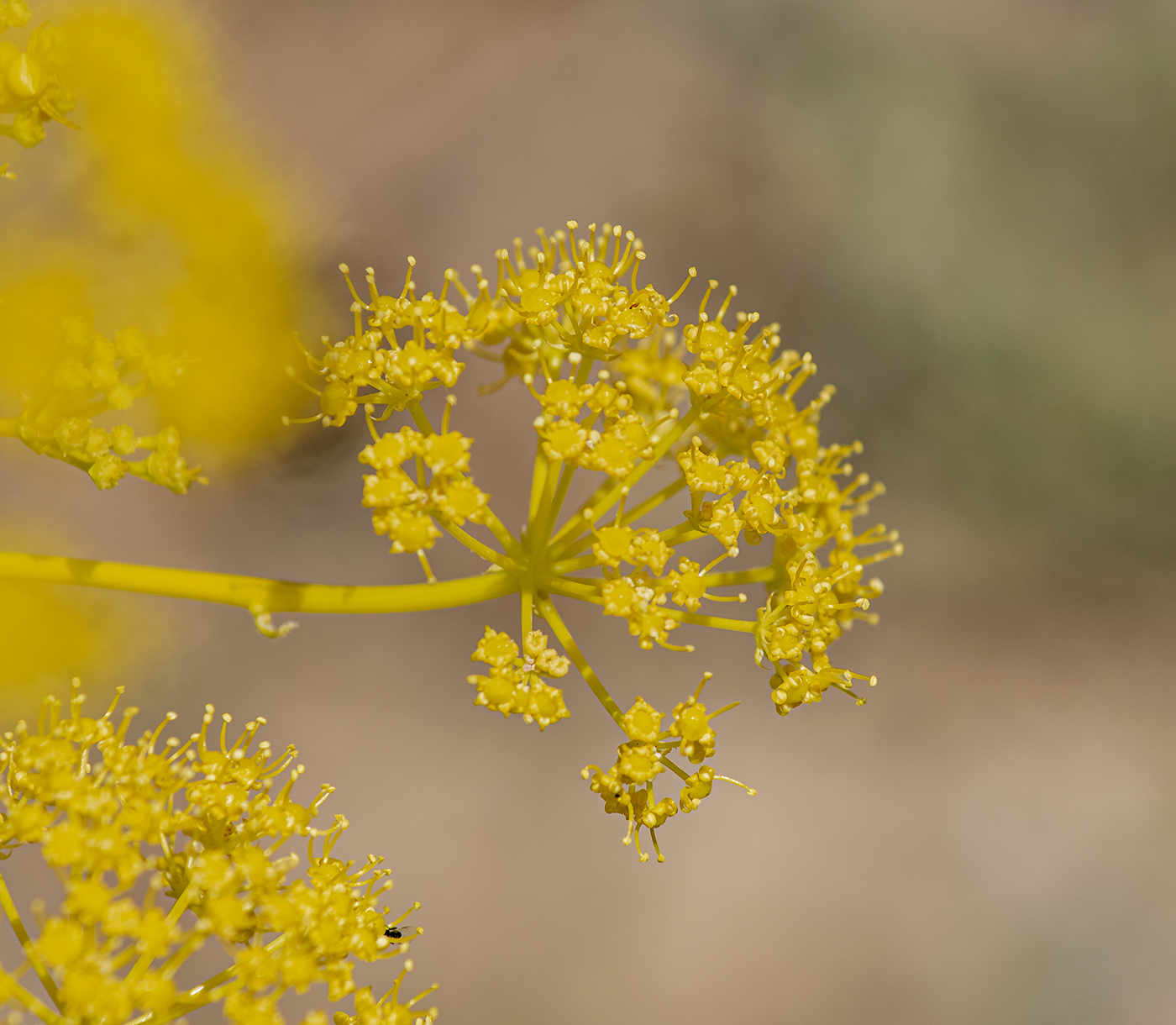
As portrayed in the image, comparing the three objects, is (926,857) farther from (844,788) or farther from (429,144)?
(429,144)

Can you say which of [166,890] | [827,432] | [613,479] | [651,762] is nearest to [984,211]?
[827,432]

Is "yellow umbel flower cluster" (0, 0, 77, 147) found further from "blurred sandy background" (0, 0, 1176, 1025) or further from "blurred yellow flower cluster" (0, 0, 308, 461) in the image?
"blurred sandy background" (0, 0, 1176, 1025)

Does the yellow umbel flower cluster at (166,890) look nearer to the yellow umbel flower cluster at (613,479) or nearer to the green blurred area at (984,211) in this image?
the yellow umbel flower cluster at (613,479)

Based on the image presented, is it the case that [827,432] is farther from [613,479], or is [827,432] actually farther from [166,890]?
[166,890]

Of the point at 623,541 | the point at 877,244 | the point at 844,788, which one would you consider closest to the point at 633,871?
the point at 844,788

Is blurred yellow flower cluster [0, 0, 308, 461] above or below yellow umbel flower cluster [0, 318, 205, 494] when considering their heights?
above

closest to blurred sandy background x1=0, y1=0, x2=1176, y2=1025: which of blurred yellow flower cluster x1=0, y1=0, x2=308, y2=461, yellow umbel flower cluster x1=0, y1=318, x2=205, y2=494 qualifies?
blurred yellow flower cluster x1=0, y1=0, x2=308, y2=461

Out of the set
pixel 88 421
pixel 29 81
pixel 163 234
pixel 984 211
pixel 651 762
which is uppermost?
pixel 163 234
